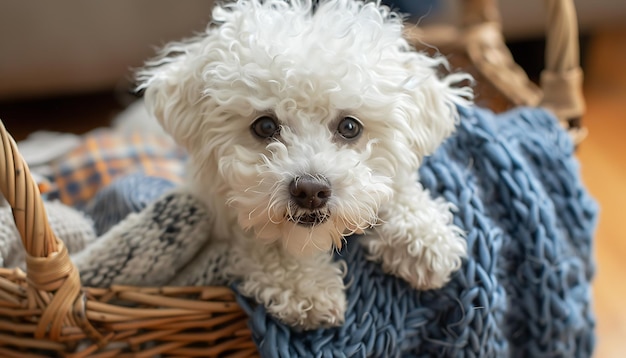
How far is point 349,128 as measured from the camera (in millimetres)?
755

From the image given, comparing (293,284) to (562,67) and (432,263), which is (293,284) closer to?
(432,263)

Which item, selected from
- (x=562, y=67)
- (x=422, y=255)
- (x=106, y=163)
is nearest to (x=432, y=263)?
(x=422, y=255)

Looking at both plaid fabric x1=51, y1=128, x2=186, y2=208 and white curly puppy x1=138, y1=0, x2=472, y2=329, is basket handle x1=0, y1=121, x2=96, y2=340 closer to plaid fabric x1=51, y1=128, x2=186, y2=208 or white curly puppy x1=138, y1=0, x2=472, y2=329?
white curly puppy x1=138, y1=0, x2=472, y2=329

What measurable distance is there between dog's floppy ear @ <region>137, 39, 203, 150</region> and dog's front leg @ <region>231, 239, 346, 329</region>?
157 millimetres

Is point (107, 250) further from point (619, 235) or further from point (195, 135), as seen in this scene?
point (619, 235)

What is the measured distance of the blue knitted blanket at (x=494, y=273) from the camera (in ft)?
2.58

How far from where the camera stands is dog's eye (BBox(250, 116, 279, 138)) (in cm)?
75

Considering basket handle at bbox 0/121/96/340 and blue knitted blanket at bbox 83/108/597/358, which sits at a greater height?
blue knitted blanket at bbox 83/108/597/358

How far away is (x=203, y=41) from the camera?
803mm

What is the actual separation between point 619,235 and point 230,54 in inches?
43.0

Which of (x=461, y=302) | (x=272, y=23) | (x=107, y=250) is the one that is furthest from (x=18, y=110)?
(x=461, y=302)

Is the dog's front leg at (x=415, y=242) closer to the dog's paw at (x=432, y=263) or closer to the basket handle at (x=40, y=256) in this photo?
the dog's paw at (x=432, y=263)

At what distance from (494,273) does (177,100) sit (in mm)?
446

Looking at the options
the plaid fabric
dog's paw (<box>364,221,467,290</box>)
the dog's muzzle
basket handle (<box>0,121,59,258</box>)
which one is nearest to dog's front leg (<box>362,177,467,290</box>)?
dog's paw (<box>364,221,467,290</box>)
